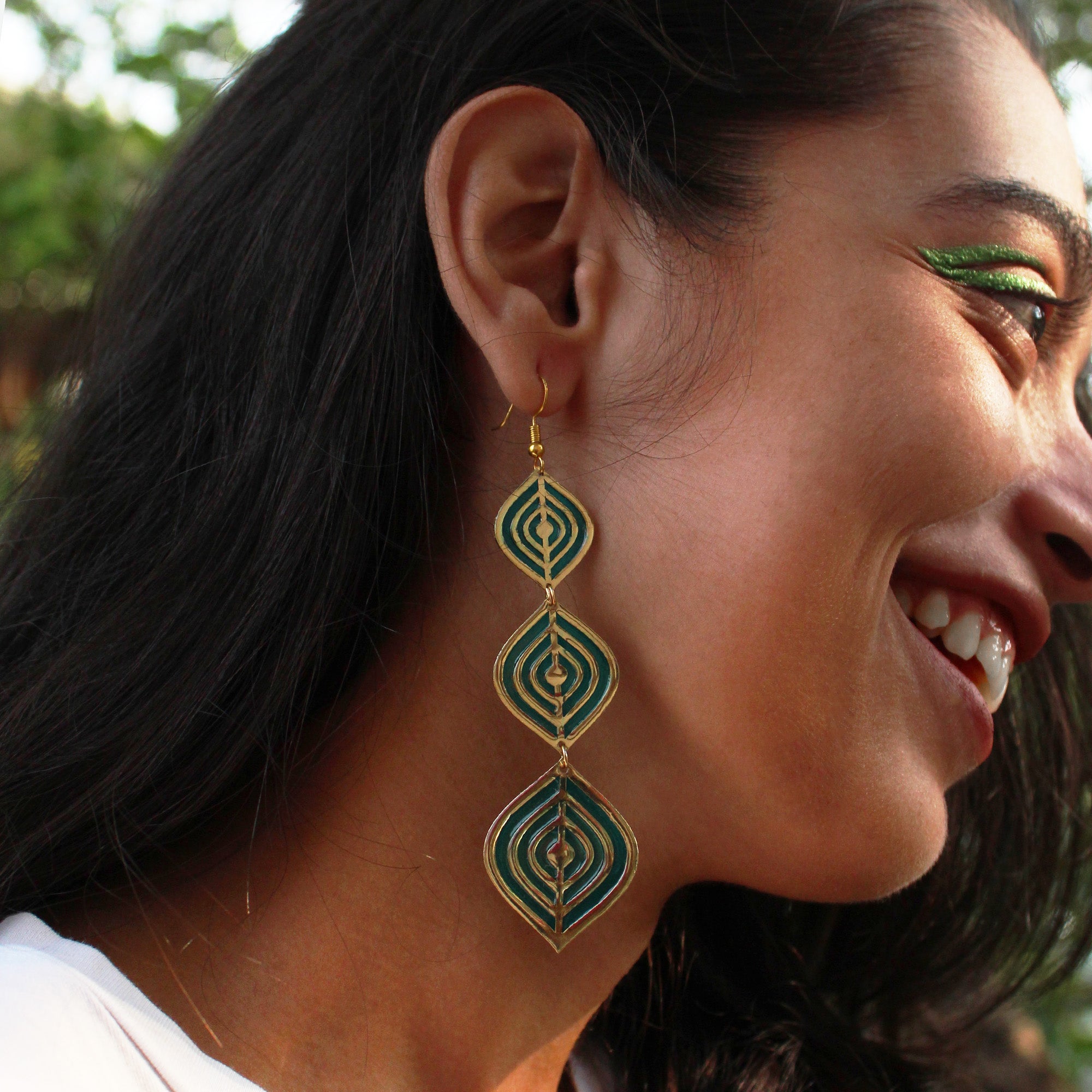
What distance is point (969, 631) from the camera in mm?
1571

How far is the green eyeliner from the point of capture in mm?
1371

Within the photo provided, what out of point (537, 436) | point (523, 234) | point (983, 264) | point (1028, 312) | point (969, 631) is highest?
point (523, 234)

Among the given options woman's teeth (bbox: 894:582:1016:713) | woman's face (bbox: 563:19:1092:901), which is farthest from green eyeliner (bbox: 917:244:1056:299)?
woman's teeth (bbox: 894:582:1016:713)

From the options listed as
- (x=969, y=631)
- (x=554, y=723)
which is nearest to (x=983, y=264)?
(x=969, y=631)

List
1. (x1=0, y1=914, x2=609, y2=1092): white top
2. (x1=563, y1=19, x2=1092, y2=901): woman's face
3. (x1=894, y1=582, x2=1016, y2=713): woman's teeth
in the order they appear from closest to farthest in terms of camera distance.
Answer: (x1=0, y1=914, x2=609, y2=1092): white top → (x1=563, y1=19, x2=1092, y2=901): woman's face → (x1=894, y1=582, x2=1016, y2=713): woman's teeth

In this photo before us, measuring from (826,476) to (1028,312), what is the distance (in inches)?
16.0

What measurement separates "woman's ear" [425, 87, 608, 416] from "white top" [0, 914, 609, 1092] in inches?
30.0

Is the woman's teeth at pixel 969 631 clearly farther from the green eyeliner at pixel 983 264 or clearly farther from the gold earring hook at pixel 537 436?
the gold earring hook at pixel 537 436

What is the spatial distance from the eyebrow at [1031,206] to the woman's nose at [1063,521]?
25cm

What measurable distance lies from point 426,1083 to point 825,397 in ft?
3.00

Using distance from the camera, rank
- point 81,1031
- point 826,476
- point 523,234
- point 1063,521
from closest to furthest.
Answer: point 81,1031 → point 826,476 → point 523,234 → point 1063,521

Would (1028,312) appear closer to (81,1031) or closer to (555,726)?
(555,726)

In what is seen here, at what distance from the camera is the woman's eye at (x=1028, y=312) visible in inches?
56.4

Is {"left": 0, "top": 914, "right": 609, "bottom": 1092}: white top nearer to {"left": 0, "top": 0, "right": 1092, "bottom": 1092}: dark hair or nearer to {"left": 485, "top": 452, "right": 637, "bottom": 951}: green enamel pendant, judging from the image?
{"left": 0, "top": 0, "right": 1092, "bottom": 1092}: dark hair
